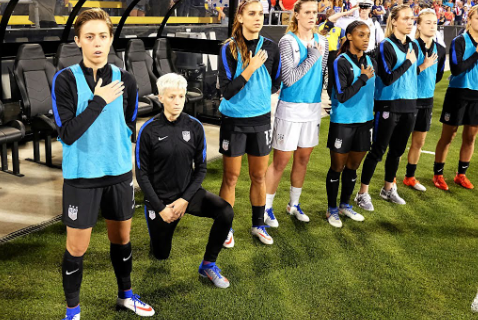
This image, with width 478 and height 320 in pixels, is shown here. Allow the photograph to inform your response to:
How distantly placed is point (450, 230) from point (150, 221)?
2674 millimetres

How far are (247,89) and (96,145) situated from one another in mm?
1295

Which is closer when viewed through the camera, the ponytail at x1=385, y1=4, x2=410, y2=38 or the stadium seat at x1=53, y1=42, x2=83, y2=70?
the ponytail at x1=385, y1=4, x2=410, y2=38

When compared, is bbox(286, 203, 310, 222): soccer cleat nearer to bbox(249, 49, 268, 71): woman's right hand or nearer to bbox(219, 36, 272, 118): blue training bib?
bbox(219, 36, 272, 118): blue training bib

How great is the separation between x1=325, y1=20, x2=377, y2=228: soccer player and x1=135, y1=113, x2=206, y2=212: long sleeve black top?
1.37 meters

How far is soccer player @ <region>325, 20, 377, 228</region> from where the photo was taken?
3734mm

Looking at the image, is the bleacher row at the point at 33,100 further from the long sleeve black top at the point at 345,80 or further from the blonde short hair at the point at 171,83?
the long sleeve black top at the point at 345,80

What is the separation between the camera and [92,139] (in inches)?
94.3

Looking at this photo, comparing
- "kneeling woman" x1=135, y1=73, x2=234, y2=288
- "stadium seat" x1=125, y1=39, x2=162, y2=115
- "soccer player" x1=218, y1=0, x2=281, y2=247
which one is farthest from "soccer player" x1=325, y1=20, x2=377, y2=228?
"stadium seat" x1=125, y1=39, x2=162, y2=115

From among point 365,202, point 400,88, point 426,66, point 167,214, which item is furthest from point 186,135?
point 426,66

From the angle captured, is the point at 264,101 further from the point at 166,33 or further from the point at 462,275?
the point at 166,33

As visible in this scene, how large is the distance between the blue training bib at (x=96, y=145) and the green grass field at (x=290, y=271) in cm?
97

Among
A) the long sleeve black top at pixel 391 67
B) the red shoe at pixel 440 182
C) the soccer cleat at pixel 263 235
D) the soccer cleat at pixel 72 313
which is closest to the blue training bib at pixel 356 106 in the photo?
the long sleeve black top at pixel 391 67

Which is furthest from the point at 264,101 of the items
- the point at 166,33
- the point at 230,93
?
the point at 166,33

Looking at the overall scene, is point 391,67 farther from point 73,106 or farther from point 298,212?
point 73,106
